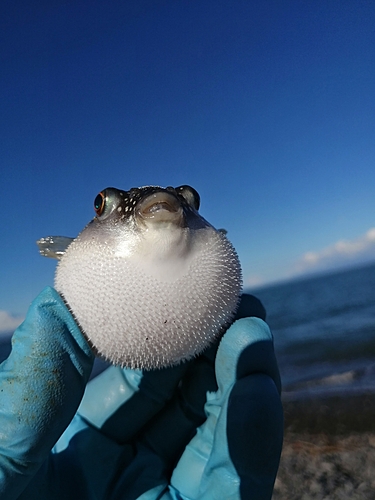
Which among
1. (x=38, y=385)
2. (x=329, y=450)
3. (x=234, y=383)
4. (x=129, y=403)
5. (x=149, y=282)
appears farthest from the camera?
(x=329, y=450)

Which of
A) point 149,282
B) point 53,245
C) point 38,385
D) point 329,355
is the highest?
point 53,245

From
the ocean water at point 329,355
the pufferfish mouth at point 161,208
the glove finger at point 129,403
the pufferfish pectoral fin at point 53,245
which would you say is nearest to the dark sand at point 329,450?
the ocean water at point 329,355

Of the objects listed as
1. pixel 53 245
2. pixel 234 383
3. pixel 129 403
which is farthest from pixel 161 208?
pixel 129 403

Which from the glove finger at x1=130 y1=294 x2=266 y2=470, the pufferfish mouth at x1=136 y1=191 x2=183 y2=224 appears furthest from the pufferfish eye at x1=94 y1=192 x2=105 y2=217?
the glove finger at x1=130 y1=294 x2=266 y2=470

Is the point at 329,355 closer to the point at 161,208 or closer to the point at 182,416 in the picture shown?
the point at 182,416

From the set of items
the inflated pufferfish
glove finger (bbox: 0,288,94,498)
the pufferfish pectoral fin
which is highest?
the pufferfish pectoral fin

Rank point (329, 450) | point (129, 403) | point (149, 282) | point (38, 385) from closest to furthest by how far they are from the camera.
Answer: point (149, 282) → point (38, 385) → point (129, 403) → point (329, 450)

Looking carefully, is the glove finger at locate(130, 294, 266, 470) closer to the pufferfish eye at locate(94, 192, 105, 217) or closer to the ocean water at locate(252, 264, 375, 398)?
the pufferfish eye at locate(94, 192, 105, 217)
